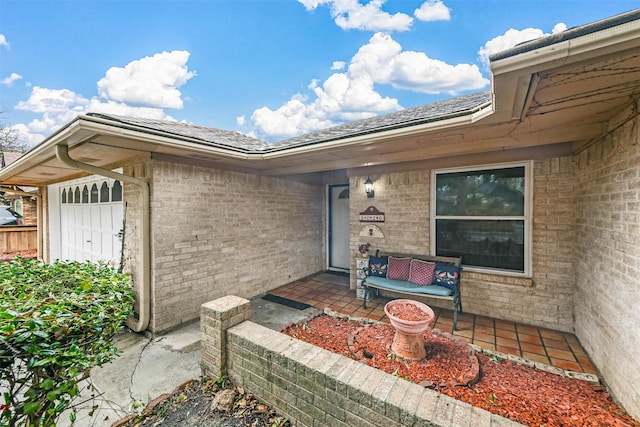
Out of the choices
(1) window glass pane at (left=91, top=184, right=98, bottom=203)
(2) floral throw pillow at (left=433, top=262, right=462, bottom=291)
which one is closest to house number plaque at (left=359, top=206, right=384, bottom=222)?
(2) floral throw pillow at (left=433, top=262, right=462, bottom=291)

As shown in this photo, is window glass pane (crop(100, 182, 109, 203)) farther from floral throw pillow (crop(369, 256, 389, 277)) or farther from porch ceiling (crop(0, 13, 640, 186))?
floral throw pillow (crop(369, 256, 389, 277))

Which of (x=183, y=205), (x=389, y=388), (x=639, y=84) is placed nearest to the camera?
(x=389, y=388)

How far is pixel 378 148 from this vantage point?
359 cm

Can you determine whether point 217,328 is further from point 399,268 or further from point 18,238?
point 18,238

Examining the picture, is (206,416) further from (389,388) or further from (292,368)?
(389,388)

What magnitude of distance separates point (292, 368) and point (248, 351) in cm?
53

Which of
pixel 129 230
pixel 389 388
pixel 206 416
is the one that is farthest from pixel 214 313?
pixel 129 230

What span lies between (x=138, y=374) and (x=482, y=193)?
17.3 feet

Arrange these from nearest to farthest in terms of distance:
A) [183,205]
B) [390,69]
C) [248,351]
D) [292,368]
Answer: [292,368], [248,351], [183,205], [390,69]

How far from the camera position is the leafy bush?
4.30 feet

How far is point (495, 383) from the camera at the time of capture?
2.43 meters

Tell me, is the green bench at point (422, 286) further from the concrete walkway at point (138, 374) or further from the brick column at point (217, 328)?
the brick column at point (217, 328)

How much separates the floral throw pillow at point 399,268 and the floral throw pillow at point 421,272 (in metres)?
0.08

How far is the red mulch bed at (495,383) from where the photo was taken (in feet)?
6.57
